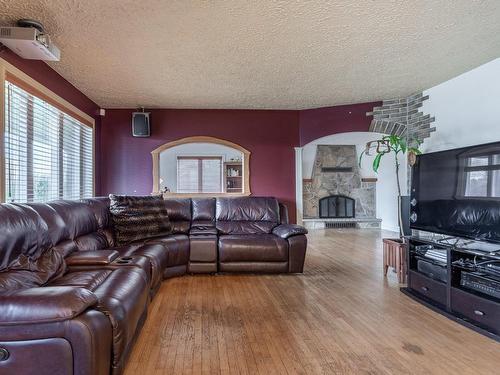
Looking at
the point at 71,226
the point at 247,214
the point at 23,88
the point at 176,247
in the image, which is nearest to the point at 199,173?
the point at 247,214

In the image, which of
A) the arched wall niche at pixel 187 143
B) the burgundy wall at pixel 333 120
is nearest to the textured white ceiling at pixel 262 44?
the burgundy wall at pixel 333 120

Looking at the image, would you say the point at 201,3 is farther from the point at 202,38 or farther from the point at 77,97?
the point at 77,97

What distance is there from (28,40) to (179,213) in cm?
257

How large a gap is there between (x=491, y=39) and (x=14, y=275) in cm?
412

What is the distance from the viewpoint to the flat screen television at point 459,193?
255 cm

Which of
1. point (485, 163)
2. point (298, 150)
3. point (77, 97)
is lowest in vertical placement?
point (485, 163)

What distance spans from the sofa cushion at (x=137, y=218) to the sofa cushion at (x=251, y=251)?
79 centimetres

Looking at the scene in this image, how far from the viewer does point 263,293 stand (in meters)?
3.21

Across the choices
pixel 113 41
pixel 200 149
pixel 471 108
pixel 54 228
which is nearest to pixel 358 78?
pixel 471 108

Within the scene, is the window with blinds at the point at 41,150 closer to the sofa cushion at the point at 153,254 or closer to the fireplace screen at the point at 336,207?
the sofa cushion at the point at 153,254

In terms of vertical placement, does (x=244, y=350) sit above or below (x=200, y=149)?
below

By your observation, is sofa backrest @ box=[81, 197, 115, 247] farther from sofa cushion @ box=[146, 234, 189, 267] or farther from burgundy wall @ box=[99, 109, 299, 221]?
burgundy wall @ box=[99, 109, 299, 221]

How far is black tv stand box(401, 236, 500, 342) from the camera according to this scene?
2316mm

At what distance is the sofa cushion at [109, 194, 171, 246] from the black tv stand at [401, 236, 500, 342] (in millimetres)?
2809
